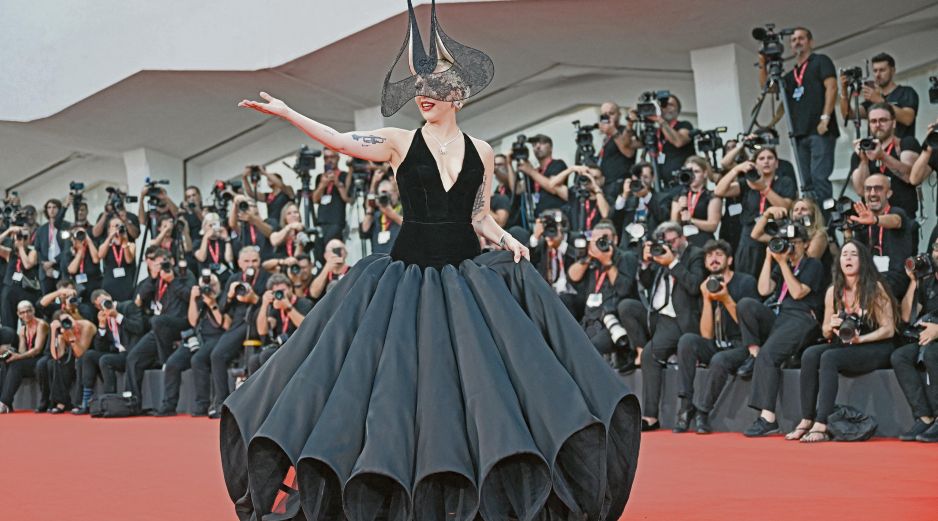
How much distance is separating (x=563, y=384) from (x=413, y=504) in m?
0.48

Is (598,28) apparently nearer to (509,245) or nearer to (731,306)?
(731,306)

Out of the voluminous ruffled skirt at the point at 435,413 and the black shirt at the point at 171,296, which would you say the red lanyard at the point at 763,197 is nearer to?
the voluminous ruffled skirt at the point at 435,413

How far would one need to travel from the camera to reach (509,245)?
3.21m

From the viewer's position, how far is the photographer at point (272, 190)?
33.1 ft

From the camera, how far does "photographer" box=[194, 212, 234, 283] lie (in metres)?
9.54

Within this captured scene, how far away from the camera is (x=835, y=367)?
5598mm

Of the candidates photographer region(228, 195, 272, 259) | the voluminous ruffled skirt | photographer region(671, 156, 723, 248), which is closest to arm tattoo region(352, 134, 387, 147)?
the voluminous ruffled skirt

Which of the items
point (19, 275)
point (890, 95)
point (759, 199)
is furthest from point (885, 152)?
point (19, 275)

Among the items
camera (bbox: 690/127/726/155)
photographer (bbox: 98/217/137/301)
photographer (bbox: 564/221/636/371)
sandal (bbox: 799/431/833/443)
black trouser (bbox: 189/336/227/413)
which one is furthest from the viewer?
photographer (bbox: 98/217/137/301)

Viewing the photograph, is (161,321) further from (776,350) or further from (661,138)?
(776,350)

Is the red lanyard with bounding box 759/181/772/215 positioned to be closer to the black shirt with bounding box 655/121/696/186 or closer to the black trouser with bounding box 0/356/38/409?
the black shirt with bounding box 655/121/696/186

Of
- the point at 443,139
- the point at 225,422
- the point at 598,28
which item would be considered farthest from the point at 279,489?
the point at 598,28

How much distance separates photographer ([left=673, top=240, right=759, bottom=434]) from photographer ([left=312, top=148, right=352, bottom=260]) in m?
4.01

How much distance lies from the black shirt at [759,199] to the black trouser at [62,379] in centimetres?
632
